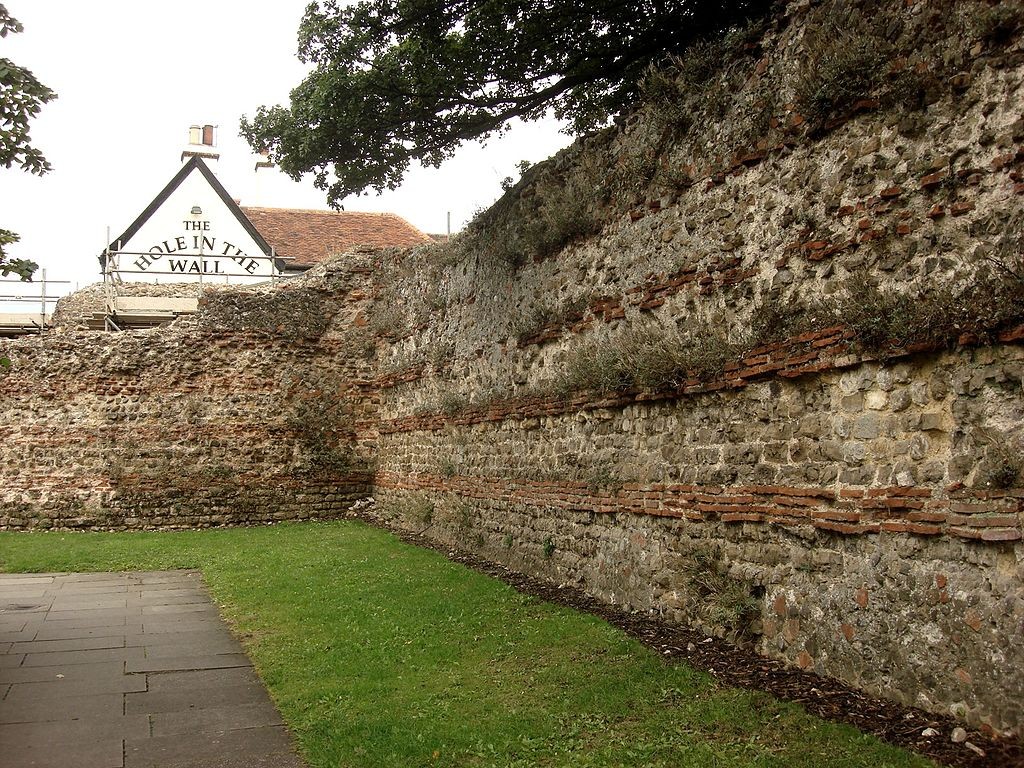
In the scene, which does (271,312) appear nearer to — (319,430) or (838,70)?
(319,430)

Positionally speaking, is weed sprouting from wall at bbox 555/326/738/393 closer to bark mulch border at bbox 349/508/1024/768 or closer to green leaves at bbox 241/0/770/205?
bark mulch border at bbox 349/508/1024/768

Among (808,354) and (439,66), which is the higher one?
(439,66)

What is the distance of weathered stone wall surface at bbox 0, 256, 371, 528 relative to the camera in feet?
52.0

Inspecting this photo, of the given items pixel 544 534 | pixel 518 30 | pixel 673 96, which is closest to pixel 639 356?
pixel 673 96

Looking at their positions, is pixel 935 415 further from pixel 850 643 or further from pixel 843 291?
pixel 850 643

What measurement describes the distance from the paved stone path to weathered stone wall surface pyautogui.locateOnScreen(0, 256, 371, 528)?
6187 millimetres

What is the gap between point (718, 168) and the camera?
7020 mm

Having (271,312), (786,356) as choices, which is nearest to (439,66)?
(786,356)

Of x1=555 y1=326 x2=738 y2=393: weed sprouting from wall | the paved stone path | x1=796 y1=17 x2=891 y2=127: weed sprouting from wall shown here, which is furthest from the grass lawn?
x1=796 y1=17 x2=891 y2=127: weed sprouting from wall

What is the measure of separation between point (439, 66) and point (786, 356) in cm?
623

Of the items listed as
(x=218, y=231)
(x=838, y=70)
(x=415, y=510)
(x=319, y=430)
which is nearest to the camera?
(x=838, y=70)

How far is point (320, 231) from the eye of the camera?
28516 millimetres

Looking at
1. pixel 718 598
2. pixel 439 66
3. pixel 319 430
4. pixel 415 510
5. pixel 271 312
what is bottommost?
pixel 718 598

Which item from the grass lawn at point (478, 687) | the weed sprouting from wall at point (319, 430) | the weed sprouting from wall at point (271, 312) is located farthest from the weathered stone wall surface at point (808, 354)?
the weed sprouting from wall at point (271, 312)
